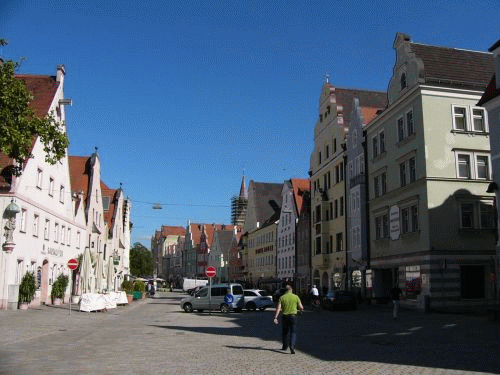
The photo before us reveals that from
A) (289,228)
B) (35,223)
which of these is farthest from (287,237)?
(35,223)

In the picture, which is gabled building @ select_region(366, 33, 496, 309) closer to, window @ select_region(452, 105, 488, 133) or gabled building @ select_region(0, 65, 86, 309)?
window @ select_region(452, 105, 488, 133)

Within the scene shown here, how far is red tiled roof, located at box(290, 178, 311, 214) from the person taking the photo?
72125 millimetres

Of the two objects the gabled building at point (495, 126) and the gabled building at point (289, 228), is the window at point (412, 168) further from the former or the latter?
the gabled building at point (289, 228)

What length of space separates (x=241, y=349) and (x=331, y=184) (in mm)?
42324

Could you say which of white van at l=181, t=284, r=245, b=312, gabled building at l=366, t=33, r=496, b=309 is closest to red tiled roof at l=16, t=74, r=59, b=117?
white van at l=181, t=284, r=245, b=312

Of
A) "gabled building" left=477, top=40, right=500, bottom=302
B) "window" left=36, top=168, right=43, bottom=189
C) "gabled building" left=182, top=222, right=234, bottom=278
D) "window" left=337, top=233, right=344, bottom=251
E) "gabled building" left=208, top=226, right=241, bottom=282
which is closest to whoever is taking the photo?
"gabled building" left=477, top=40, right=500, bottom=302

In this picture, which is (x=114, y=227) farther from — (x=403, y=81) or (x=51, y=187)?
(x=403, y=81)

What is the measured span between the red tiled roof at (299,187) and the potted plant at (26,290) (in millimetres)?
43001

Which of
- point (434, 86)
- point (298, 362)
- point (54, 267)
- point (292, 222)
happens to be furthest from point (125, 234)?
point (298, 362)

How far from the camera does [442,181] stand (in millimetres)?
36469

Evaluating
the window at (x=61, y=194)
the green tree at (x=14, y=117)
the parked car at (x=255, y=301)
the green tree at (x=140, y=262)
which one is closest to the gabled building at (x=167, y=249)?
the green tree at (x=140, y=262)

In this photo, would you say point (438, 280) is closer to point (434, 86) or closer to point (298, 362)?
point (434, 86)

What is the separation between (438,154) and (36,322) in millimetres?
25561

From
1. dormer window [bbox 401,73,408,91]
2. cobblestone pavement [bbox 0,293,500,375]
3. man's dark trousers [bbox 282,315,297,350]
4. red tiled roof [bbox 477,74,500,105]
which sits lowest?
cobblestone pavement [bbox 0,293,500,375]
